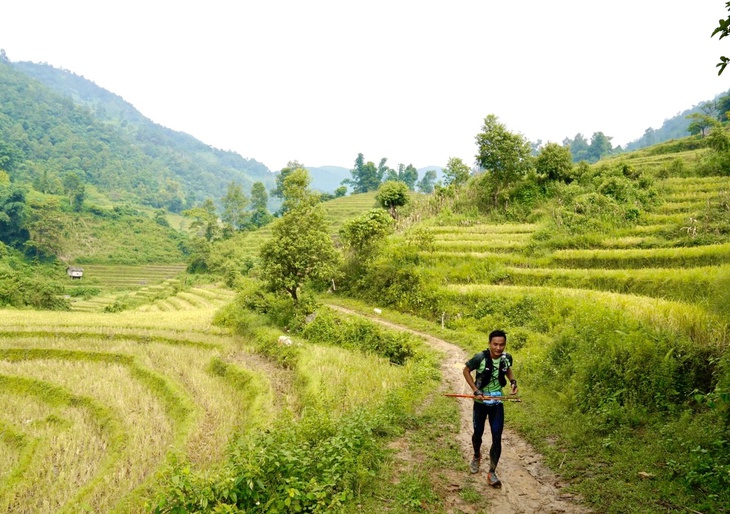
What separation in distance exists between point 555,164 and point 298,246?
18776mm

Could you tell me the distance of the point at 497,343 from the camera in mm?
5449

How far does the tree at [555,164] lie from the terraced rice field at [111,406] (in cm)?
2178

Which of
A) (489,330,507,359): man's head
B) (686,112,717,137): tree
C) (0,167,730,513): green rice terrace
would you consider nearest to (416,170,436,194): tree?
(686,112,717,137): tree

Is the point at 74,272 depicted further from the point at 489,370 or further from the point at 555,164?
the point at 489,370

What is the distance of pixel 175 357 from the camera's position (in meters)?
16.1

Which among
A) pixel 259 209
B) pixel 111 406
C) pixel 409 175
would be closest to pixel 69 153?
pixel 259 209

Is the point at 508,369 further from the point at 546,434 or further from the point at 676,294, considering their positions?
the point at 676,294

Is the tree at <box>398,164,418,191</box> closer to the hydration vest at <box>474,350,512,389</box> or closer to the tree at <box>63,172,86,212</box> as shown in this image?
the tree at <box>63,172,86,212</box>

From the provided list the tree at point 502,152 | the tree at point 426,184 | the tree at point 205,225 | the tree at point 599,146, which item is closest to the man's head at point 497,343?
the tree at point 502,152

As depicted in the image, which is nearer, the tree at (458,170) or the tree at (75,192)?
the tree at (458,170)

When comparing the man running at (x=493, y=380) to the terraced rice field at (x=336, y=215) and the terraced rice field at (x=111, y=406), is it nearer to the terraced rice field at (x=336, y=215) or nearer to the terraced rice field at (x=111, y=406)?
the terraced rice field at (x=111, y=406)

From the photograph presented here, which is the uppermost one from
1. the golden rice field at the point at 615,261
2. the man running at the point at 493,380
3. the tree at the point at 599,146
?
the tree at the point at 599,146

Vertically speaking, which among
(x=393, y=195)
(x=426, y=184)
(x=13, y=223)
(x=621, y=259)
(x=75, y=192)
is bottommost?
(x=621, y=259)

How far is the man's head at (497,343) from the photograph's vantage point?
5.42 m
